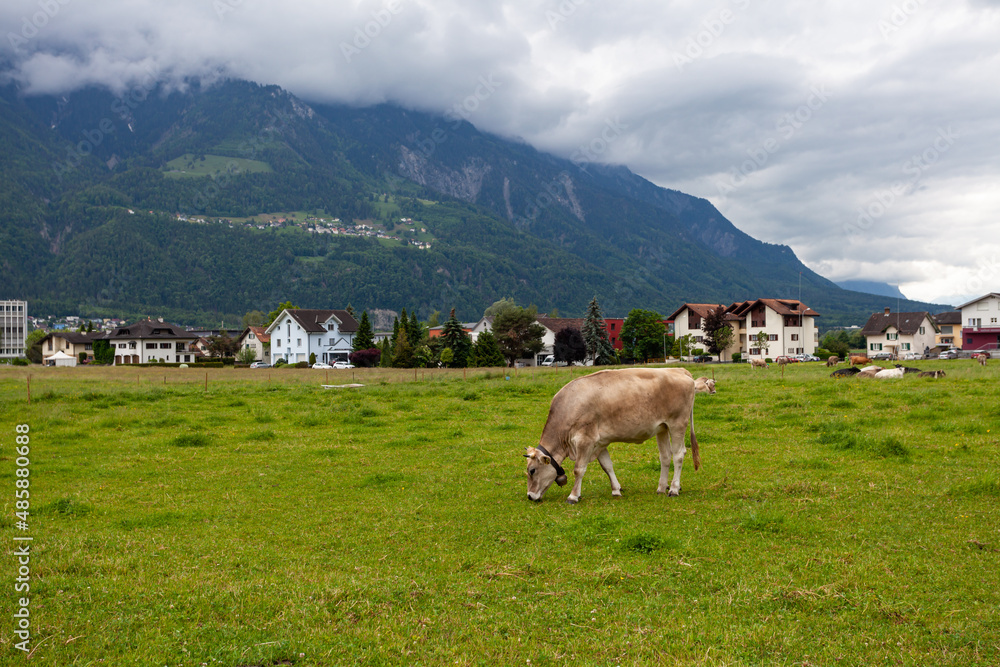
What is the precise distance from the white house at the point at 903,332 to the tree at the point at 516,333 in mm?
58714

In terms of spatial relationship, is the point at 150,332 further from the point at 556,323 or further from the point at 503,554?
the point at 503,554

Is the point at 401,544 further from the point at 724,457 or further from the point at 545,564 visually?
the point at 724,457

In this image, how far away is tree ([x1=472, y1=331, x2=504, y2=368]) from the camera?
83.8 metres

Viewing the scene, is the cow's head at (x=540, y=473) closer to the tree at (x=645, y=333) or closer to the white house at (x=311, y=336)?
the tree at (x=645, y=333)

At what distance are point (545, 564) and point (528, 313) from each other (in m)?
93.4

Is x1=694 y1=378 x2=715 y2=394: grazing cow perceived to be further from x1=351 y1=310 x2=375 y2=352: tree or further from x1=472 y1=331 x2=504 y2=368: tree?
x1=351 y1=310 x2=375 y2=352: tree

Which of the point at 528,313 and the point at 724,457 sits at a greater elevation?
the point at 528,313

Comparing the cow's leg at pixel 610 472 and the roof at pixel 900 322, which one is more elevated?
the roof at pixel 900 322

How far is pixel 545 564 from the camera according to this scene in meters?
7.74

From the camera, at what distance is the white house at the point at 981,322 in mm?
99000

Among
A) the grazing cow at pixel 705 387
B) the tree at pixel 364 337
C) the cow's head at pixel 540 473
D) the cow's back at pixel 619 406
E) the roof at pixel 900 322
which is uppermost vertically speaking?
the roof at pixel 900 322

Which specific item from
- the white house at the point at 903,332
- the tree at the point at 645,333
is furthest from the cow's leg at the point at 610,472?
the white house at the point at 903,332

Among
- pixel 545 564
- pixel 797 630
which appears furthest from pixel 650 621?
pixel 545 564

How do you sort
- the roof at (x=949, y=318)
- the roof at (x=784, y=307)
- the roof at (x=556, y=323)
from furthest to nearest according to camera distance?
the roof at (x=556, y=323) → the roof at (x=949, y=318) → the roof at (x=784, y=307)
